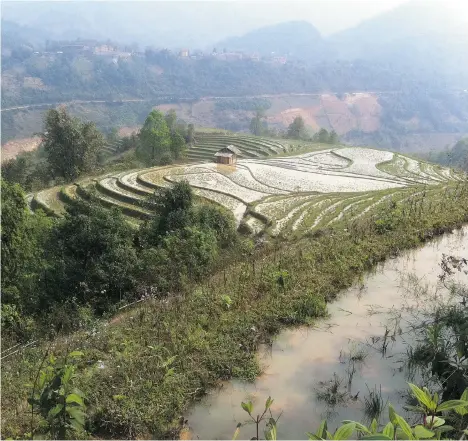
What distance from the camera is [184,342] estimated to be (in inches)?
228

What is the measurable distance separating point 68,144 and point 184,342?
94.2 ft

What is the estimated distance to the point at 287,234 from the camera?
1686 cm

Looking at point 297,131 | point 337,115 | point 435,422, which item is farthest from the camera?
point 337,115

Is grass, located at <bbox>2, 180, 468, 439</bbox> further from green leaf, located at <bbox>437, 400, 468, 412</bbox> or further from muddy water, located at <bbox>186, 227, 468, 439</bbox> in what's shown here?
green leaf, located at <bbox>437, 400, 468, 412</bbox>

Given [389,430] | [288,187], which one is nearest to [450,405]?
[389,430]

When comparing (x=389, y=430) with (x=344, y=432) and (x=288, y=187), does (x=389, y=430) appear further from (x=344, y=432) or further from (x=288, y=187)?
(x=288, y=187)

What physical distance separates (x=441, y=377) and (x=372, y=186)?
25103mm

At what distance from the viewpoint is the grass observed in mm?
4590

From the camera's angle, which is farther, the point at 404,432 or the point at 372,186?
the point at 372,186

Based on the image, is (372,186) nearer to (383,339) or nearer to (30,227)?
(30,227)

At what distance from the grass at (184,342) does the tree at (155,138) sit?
115 feet

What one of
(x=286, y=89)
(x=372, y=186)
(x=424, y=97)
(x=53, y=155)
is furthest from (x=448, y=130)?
(x=53, y=155)

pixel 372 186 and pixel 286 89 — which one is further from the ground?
pixel 286 89

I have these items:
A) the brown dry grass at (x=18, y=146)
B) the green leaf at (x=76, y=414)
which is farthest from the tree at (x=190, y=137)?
the green leaf at (x=76, y=414)
